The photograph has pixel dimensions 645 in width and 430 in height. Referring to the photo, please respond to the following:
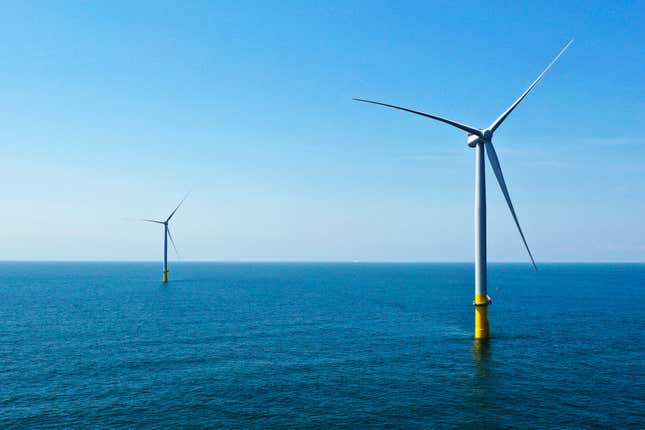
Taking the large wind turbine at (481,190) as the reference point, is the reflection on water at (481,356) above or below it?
below

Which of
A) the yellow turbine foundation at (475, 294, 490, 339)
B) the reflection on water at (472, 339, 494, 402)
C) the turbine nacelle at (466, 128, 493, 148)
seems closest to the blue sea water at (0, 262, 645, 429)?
the reflection on water at (472, 339, 494, 402)

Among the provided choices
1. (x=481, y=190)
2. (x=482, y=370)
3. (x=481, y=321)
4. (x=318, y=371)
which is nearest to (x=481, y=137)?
(x=481, y=190)

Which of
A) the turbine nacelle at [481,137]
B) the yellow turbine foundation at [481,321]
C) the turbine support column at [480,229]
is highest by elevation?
the turbine nacelle at [481,137]

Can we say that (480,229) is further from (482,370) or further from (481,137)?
(482,370)

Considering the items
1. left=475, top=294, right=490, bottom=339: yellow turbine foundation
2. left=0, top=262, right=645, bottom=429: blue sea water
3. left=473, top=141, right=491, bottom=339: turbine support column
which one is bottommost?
left=0, top=262, right=645, bottom=429: blue sea water

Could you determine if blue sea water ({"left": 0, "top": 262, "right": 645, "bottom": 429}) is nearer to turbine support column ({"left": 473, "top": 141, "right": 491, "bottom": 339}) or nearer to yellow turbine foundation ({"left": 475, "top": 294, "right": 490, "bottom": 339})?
yellow turbine foundation ({"left": 475, "top": 294, "right": 490, "bottom": 339})

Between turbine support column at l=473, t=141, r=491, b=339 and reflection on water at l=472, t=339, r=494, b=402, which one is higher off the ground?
turbine support column at l=473, t=141, r=491, b=339

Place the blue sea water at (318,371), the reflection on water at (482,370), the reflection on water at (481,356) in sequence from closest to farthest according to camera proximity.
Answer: the blue sea water at (318,371)
the reflection on water at (482,370)
the reflection on water at (481,356)

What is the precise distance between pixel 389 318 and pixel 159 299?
84.3 metres

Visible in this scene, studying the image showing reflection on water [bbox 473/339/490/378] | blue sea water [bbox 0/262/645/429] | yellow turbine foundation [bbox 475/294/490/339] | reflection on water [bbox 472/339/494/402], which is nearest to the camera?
blue sea water [bbox 0/262/645/429]

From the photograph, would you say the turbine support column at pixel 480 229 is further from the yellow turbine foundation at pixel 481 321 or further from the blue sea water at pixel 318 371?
the blue sea water at pixel 318 371

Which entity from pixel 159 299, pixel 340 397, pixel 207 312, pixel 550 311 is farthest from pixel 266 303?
pixel 340 397

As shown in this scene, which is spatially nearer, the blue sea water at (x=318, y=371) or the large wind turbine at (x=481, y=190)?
the blue sea water at (x=318, y=371)

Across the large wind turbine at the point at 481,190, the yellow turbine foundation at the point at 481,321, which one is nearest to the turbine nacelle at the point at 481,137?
the large wind turbine at the point at 481,190
